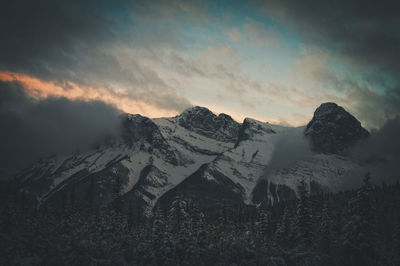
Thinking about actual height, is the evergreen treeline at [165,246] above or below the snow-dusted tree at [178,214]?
below

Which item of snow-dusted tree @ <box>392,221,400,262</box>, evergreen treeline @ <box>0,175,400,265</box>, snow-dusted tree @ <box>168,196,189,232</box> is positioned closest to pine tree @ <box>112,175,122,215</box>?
snow-dusted tree @ <box>168,196,189,232</box>

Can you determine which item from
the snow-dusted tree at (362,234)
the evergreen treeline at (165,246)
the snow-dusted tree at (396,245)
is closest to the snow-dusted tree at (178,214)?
the evergreen treeline at (165,246)

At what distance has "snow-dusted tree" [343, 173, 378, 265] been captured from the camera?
41062mm

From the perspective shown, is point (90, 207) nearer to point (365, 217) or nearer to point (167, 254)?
point (167, 254)

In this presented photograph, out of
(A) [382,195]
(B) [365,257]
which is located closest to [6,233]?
(B) [365,257]

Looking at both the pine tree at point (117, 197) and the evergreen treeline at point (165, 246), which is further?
the pine tree at point (117, 197)

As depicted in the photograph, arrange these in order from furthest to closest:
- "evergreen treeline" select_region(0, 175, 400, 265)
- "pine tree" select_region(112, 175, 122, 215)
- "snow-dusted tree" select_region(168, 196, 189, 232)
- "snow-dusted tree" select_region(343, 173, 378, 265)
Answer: "pine tree" select_region(112, 175, 122, 215)
"snow-dusted tree" select_region(168, 196, 189, 232)
"snow-dusted tree" select_region(343, 173, 378, 265)
"evergreen treeline" select_region(0, 175, 400, 265)

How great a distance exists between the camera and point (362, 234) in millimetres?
41125

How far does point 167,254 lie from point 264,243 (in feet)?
37.8

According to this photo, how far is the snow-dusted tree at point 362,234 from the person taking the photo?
135ft

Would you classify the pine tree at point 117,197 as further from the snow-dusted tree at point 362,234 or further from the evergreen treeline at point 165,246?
the snow-dusted tree at point 362,234

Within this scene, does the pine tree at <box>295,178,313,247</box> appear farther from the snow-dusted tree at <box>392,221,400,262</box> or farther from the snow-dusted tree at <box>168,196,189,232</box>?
the snow-dusted tree at <box>168,196,189,232</box>

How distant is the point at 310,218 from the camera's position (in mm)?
57656

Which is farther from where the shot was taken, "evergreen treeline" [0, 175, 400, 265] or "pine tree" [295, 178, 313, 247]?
"pine tree" [295, 178, 313, 247]
